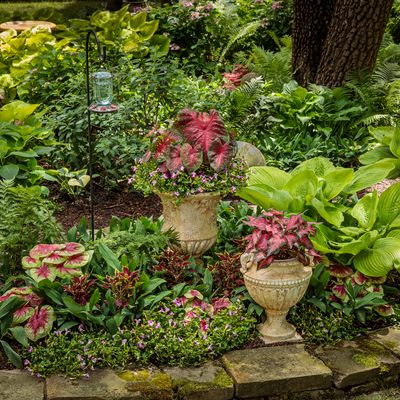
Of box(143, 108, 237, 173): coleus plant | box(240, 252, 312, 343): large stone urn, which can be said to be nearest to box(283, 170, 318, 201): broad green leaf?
box(143, 108, 237, 173): coleus plant

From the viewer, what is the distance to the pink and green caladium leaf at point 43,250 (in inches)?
121

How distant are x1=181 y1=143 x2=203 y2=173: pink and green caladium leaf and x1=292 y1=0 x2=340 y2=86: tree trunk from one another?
388cm

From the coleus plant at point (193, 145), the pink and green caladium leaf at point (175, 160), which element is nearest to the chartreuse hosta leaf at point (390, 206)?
the coleus plant at point (193, 145)

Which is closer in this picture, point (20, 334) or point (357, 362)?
point (20, 334)

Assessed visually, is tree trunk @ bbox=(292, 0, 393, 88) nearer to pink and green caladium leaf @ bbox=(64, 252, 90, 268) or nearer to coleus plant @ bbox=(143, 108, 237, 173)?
coleus plant @ bbox=(143, 108, 237, 173)

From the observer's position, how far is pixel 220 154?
340 cm

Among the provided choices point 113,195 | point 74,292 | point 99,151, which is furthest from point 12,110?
point 74,292

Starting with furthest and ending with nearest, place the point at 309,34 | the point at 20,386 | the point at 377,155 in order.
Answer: the point at 309,34, the point at 377,155, the point at 20,386

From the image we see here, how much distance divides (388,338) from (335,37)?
160 inches

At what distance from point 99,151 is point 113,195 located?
0.52 m

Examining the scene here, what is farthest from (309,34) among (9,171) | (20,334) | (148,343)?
(20,334)

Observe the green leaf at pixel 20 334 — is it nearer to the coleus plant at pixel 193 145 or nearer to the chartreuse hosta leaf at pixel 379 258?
the coleus plant at pixel 193 145

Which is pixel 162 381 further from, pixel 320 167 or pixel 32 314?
pixel 320 167

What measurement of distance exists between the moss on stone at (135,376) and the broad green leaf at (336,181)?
1833 millimetres
